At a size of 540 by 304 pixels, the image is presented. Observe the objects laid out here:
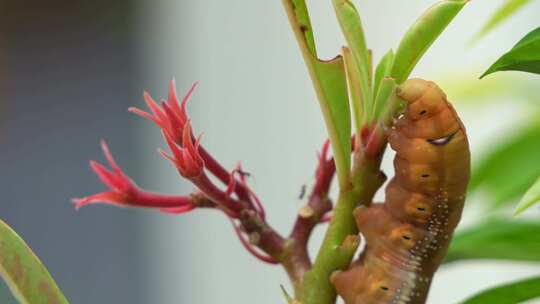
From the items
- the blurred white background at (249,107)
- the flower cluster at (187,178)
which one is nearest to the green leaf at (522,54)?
the flower cluster at (187,178)

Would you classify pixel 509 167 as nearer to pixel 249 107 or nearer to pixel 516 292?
pixel 516 292

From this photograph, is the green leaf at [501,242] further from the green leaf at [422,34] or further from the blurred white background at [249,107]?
the blurred white background at [249,107]

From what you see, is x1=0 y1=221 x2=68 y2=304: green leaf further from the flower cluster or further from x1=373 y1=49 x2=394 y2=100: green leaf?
x1=373 y1=49 x2=394 y2=100: green leaf

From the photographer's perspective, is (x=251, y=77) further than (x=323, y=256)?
Yes

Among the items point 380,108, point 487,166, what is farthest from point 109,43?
point 380,108

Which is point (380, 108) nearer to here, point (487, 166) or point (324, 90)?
point (324, 90)

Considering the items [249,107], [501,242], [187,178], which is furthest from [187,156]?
[249,107]
